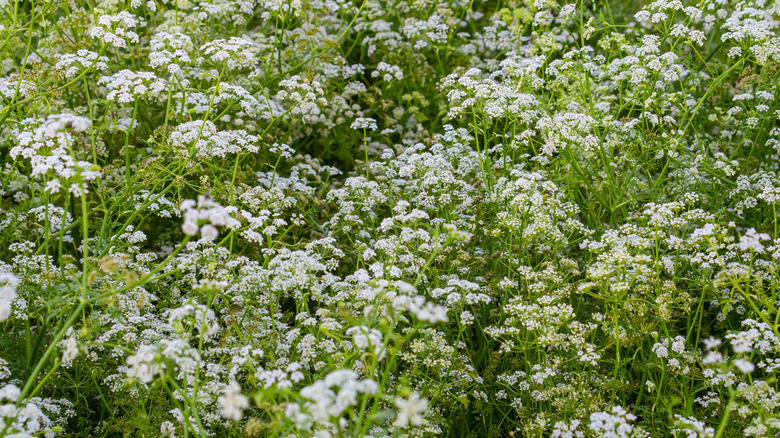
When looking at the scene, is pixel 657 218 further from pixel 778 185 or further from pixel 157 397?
pixel 157 397

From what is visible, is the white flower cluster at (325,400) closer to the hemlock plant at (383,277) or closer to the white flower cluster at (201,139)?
the hemlock plant at (383,277)

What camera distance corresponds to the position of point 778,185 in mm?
5164

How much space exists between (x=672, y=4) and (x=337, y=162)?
3.73 metres

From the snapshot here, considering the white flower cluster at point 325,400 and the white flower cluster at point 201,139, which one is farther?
the white flower cluster at point 201,139

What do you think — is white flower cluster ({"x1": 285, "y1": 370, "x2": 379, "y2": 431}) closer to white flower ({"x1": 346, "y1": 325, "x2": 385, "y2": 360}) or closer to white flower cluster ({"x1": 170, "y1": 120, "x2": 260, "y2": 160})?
white flower ({"x1": 346, "y1": 325, "x2": 385, "y2": 360})

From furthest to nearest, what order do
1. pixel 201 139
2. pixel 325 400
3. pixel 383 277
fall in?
pixel 201 139 < pixel 383 277 < pixel 325 400

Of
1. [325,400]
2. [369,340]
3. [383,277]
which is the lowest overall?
[383,277]

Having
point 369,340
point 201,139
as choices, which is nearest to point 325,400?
point 369,340

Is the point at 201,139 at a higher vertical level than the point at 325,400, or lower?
lower

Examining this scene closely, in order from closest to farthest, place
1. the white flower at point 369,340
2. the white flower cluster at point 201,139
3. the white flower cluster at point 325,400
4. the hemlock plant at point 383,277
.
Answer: the white flower cluster at point 325,400
the white flower at point 369,340
the hemlock plant at point 383,277
the white flower cluster at point 201,139

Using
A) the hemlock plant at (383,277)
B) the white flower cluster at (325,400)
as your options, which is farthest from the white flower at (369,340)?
the white flower cluster at (325,400)

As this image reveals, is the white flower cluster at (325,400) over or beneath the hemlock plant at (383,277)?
over

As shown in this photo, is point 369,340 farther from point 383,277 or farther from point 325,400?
point 383,277

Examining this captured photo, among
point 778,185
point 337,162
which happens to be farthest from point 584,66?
point 337,162
